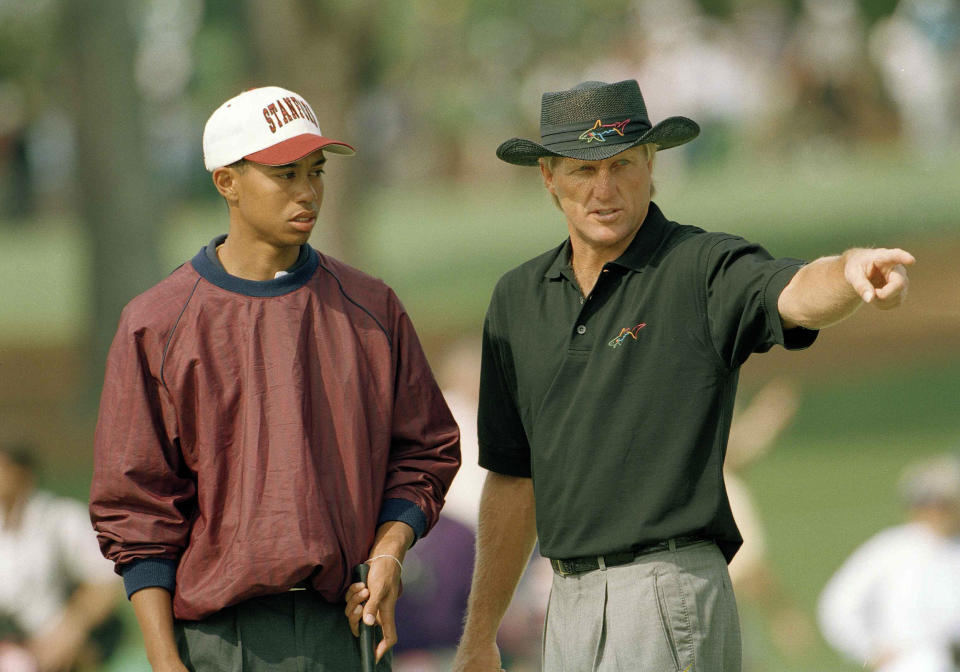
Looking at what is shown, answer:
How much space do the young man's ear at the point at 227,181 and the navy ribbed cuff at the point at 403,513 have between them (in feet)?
2.65

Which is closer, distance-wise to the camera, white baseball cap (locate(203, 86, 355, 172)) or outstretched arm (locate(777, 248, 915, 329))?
outstretched arm (locate(777, 248, 915, 329))

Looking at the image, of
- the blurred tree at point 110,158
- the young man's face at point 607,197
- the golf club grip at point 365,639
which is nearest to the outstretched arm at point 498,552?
the golf club grip at point 365,639

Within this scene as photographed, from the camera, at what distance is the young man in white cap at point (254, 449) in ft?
11.2

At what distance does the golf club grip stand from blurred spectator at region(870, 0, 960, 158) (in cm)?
1457

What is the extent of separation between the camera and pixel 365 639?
11.4 feet

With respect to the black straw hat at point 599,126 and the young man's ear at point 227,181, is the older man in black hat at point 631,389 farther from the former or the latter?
the young man's ear at point 227,181

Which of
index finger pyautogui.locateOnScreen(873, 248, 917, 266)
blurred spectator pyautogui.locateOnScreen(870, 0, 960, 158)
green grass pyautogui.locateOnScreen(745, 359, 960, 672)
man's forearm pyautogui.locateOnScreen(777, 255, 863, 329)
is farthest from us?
blurred spectator pyautogui.locateOnScreen(870, 0, 960, 158)

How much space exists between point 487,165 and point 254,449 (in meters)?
26.3

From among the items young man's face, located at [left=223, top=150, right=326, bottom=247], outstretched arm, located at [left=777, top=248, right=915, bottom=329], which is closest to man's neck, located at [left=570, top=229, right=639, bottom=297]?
outstretched arm, located at [left=777, top=248, right=915, bottom=329]

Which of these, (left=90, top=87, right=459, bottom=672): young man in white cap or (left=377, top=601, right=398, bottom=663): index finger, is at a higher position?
(left=90, top=87, right=459, bottom=672): young man in white cap

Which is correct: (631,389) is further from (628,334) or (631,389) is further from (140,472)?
(140,472)

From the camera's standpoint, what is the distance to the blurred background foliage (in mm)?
14633

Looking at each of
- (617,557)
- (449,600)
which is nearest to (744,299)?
(617,557)

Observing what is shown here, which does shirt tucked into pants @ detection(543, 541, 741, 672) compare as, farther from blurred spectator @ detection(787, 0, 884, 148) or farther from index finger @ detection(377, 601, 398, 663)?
blurred spectator @ detection(787, 0, 884, 148)
